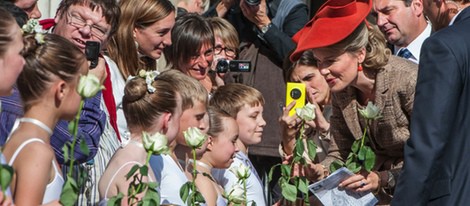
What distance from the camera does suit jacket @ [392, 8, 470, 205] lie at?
15.8 feet

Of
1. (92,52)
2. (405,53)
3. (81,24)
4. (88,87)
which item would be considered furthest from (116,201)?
(405,53)

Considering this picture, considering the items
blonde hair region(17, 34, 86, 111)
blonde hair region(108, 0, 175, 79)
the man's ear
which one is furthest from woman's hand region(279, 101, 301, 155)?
blonde hair region(17, 34, 86, 111)

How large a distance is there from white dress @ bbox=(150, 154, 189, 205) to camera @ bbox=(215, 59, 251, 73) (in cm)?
214

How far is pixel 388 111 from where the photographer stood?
20.0 ft

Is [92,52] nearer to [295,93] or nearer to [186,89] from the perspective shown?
[186,89]

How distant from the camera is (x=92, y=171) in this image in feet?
18.5

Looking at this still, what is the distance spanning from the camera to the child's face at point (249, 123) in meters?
7.04

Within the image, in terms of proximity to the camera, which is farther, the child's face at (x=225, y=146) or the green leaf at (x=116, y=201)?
the child's face at (x=225, y=146)

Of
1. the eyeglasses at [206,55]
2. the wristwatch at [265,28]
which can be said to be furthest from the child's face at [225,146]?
the wristwatch at [265,28]

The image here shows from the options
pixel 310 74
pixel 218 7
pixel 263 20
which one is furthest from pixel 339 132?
pixel 218 7

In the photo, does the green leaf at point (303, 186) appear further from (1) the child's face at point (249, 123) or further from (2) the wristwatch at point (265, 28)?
(2) the wristwatch at point (265, 28)

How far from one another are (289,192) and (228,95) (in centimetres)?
168

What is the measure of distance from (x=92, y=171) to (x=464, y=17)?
1.88 m

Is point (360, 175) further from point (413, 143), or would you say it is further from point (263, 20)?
point (263, 20)
